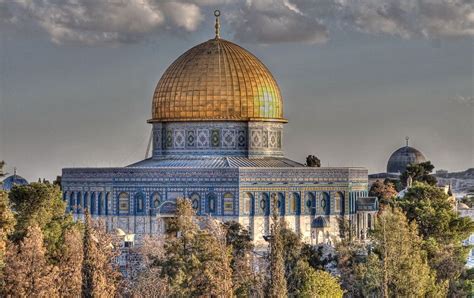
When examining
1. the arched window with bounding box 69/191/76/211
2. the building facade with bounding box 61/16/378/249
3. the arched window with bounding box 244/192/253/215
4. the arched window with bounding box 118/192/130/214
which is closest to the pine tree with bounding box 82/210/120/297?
the building facade with bounding box 61/16/378/249

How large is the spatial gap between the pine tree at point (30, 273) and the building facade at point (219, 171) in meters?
16.8

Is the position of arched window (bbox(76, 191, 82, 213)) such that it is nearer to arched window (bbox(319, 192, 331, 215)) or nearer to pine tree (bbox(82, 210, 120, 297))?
arched window (bbox(319, 192, 331, 215))

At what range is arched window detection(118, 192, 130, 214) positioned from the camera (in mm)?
58294

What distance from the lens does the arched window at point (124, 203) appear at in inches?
2295

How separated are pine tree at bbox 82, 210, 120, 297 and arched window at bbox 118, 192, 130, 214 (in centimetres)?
1380

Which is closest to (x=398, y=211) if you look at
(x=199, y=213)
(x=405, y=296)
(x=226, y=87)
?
(x=405, y=296)

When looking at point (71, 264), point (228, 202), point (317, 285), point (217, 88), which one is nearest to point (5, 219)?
point (71, 264)

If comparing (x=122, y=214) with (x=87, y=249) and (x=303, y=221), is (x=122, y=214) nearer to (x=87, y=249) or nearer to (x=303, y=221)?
(x=303, y=221)

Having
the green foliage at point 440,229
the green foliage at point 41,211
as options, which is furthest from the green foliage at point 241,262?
the green foliage at point 440,229

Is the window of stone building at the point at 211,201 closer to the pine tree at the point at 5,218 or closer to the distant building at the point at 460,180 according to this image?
the pine tree at the point at 5,218

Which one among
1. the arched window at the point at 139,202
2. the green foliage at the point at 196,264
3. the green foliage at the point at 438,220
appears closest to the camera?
the green foliage at the point at 196,264

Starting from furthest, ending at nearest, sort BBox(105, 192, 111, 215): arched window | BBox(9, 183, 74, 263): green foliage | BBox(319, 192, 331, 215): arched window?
BBox(319, 192, 331, 215): arched window < BBox(105, 192, 111, 215): arched window < BBox(9, 183, 74, 263): green foliage

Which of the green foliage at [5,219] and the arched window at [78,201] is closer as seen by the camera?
the green foliage at [5,219]

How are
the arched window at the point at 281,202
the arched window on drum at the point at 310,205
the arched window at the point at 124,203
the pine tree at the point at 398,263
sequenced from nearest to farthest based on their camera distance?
1. the pine tree at the point at 398,263
2. the arched window at the point at 281,202
3. the arched window at the point at 124,203
4. the arched window on drum at the point at 310,205
